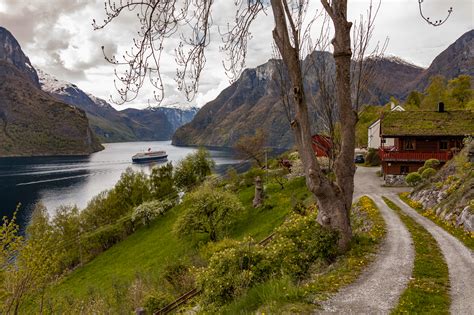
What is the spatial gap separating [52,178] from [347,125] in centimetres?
14016

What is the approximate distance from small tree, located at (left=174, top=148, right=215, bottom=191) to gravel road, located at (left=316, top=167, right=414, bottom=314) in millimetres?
64723

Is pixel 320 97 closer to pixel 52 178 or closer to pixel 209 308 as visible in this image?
pixel 209 308

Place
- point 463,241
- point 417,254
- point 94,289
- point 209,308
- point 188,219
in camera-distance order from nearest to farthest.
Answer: point 209,308, point 417,254, point 463,241, point 94,289, point 188,219

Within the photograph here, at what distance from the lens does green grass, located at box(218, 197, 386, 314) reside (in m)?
8.55

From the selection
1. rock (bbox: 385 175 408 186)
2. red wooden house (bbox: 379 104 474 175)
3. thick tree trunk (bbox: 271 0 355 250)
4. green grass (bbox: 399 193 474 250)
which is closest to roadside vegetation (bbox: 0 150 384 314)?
thick tree trunk (bbox: 271 0 355 250)

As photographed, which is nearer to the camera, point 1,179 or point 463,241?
point 463,241

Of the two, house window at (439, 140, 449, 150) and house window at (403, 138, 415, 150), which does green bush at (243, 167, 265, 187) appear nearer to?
house window at (403, 138, 415, 150)

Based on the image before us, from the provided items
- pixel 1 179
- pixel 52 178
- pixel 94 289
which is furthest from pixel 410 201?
pixel 1 179

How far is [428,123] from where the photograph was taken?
142ft

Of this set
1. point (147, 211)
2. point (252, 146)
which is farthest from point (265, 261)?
point (252, 146)

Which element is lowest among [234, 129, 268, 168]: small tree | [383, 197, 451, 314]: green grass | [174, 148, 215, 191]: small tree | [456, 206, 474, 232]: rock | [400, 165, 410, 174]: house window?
[174, 148, 215, 191]: small tree

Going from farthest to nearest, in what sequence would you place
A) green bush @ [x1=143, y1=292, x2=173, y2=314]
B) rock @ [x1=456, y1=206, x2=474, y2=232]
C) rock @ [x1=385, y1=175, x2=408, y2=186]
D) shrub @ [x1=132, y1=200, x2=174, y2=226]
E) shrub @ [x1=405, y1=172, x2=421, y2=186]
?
shrub @ [x1=132, y1=200, x2=174, y2=226], rock @ [x1=385, y1=175, x2=408, y2=186], shrub @ [x1=405, y1=172, x2=421, y2=186], green bush @ [x1=143, y1=292, x2=173, y2=314], rock @ [x1=456, y1=206, x2=474, y2=232]

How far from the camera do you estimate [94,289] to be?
3606 centimetres

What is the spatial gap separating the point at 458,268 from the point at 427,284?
2896 millimetres
